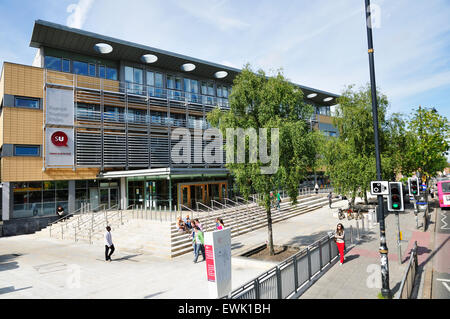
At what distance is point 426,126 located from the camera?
27672mm

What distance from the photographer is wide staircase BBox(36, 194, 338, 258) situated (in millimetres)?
15125

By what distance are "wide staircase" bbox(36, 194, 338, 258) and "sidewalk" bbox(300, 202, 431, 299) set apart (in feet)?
12.5

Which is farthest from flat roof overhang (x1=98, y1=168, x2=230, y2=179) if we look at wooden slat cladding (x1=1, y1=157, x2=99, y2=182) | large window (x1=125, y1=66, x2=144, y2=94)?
large window (x1=125, y1=66, x2=144, y2=94)

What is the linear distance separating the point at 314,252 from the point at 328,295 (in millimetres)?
1908

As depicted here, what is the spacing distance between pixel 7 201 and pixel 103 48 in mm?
15266

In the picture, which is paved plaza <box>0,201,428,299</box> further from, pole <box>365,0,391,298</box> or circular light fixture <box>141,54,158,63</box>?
circular light fixture <box>141,54,158,63</box>

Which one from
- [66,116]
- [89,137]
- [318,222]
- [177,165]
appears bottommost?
[318,222]

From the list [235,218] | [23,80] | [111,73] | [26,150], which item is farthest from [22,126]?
[235,218]

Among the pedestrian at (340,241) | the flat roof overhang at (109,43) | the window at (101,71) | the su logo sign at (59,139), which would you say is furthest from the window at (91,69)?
the pedestrian at (340,241)

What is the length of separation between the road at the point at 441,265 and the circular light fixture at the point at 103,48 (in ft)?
92.7

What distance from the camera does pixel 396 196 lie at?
8453mm
